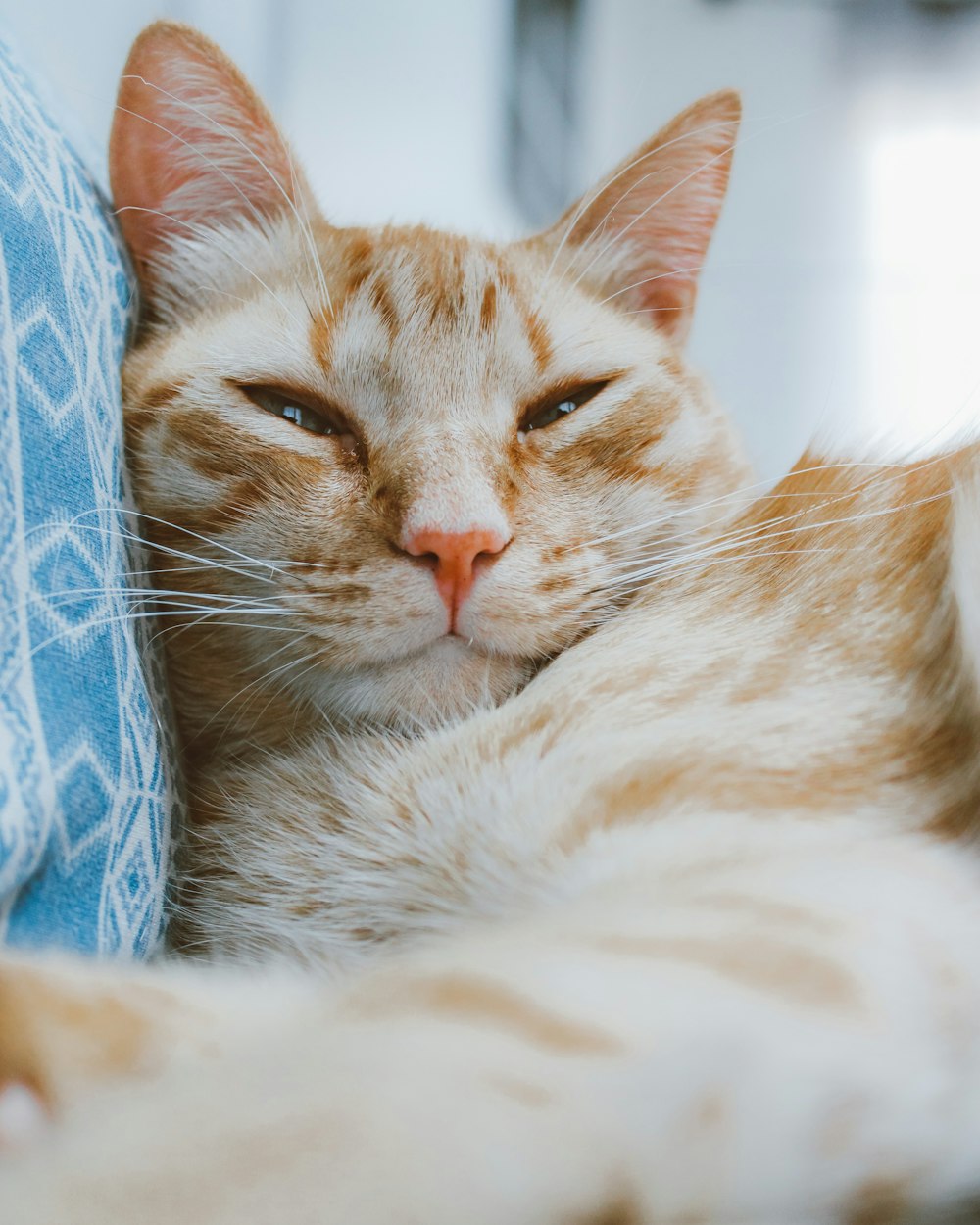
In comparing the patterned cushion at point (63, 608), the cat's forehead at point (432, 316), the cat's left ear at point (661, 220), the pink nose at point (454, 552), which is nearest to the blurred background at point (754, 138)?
the cat's left ear at point (661, 220)

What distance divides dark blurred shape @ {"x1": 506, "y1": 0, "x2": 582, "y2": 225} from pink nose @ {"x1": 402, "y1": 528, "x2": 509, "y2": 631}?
5.63 feet

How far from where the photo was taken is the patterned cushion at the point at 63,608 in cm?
58

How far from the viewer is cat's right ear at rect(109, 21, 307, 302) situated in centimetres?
97

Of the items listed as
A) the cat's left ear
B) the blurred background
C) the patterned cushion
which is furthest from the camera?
the blurred background

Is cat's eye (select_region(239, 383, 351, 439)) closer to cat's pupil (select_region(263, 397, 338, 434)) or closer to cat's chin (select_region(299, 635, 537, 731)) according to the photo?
cat's pupil (select_region(263, 397, 338, 434))

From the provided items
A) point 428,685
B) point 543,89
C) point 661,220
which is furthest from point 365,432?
point 543,89

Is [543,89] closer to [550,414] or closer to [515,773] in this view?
[550,414]

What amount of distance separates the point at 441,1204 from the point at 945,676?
0.53m

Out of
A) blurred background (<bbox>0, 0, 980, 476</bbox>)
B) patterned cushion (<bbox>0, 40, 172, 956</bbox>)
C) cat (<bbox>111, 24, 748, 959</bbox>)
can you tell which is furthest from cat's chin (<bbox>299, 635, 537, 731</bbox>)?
blurred background (<bbox>0, 0, 980, 476</bbox>)

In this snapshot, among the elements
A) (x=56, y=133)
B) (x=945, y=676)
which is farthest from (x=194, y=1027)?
(x=56, y=133)

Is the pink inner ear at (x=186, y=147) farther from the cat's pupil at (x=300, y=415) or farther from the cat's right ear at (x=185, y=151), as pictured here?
the cat's pupil at (x=300, y=415)

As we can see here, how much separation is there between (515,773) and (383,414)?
365 millimetres

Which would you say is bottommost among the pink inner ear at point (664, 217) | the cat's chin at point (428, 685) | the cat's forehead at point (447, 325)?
the cat's chin at point (428, 685)

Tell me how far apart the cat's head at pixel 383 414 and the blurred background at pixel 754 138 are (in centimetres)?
113
